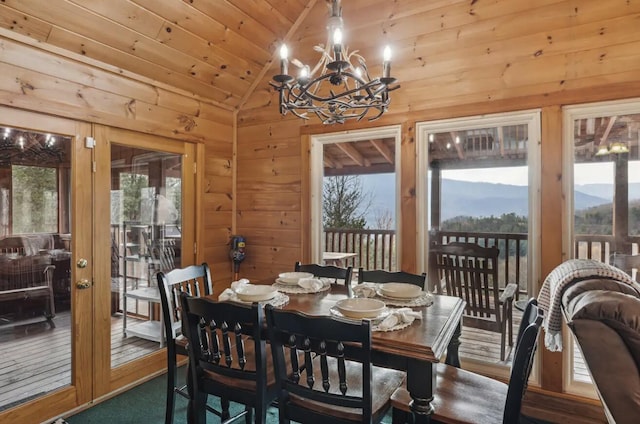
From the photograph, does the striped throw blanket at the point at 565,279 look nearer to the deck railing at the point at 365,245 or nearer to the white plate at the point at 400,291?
the white plate at the point at 400,291

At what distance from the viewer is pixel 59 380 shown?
265cm

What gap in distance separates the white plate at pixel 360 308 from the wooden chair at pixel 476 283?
57.0 inches

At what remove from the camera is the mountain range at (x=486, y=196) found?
8.73 ft

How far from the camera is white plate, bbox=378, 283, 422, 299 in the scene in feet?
7.22

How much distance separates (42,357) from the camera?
260cm

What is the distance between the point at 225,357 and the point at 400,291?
1.09 meters

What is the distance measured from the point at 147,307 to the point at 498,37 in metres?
3.72

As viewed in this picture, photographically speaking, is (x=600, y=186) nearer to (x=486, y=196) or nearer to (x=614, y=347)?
(x=486, y=196)

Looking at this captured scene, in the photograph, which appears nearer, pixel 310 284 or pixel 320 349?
pixel 320 349

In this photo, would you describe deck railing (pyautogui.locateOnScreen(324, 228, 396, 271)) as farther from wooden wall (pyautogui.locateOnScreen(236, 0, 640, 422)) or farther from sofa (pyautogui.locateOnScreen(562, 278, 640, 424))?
sofa (pyautogui.locateOnScreen(562, 278, 640, 424))

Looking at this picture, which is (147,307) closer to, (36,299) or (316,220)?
(36,299)

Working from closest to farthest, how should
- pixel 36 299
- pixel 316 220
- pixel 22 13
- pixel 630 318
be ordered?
pixel 630 318
pixel 22 13
pixel 36 299
pixel 316 220

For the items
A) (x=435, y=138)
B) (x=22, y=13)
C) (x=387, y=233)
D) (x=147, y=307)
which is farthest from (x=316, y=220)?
(x=22, y=13)

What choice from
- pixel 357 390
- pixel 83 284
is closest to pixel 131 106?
pixel 83 284
